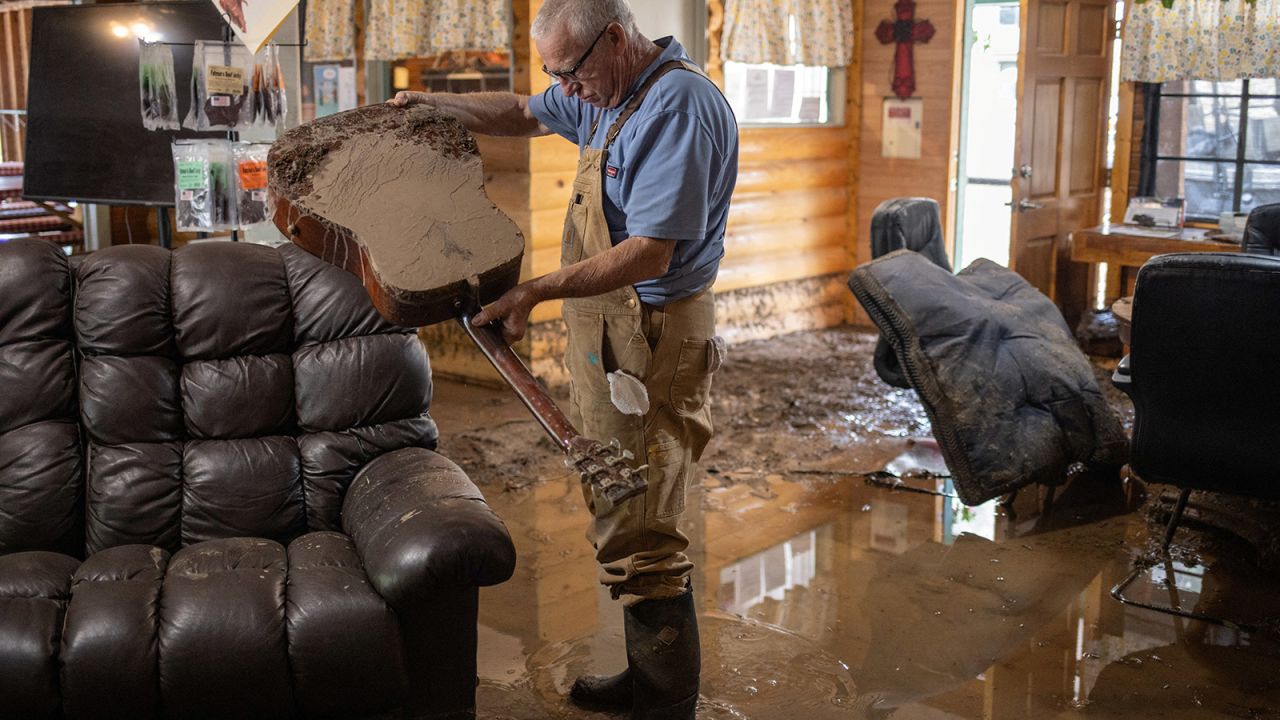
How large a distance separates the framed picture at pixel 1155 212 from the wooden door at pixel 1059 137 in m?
0.39

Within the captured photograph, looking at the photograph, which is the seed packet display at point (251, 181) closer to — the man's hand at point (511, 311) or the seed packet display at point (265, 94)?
the seed packet display at point (265, 94)

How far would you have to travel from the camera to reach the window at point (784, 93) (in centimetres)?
641

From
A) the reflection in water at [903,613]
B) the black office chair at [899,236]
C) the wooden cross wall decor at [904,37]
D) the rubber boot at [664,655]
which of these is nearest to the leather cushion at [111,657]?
the reflection in water at [903,613]

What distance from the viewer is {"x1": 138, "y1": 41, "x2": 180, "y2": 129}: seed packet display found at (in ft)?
11.0

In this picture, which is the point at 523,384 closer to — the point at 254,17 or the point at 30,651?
the point at 30,651

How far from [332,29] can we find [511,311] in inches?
171

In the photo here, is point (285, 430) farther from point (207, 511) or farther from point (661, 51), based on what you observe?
point (661, 51)

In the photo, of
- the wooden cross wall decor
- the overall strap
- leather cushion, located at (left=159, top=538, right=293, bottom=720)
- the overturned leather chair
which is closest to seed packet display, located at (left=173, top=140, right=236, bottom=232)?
leather cushion, located at (left=159, top=538, right=293, bottom=720)

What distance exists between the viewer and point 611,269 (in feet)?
6.93

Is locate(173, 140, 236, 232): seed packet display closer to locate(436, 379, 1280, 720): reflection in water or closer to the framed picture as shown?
locate(436, 379, 1280, 720): reflection in water

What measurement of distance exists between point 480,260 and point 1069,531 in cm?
243

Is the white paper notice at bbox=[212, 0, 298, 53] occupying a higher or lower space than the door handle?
higher

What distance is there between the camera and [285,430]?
2.71m

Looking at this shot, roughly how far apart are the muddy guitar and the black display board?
1378 millimetres
